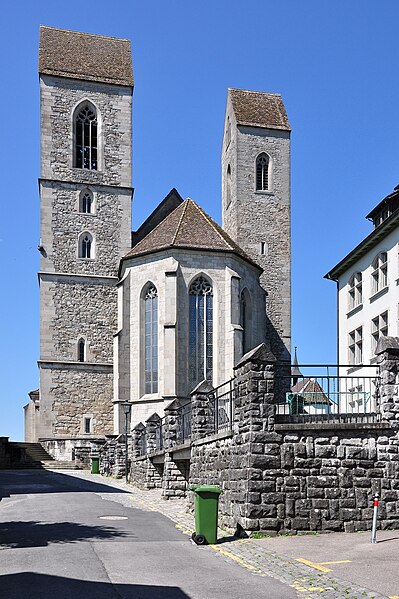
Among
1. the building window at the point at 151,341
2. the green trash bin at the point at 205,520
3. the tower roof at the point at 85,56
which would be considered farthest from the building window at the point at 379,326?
the tower roof at the point at 85,56

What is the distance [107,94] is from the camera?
52.8 meters

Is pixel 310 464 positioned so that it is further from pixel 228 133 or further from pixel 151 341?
pixel 228 133

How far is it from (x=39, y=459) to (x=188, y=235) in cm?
1539

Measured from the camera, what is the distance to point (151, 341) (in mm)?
43188

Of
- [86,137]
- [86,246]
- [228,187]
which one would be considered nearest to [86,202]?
[86,246]

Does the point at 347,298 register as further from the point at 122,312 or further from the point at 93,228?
the point at 93,228

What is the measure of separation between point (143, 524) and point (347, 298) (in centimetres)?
2377

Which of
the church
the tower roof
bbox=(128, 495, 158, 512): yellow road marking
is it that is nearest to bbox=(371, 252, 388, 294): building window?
the church

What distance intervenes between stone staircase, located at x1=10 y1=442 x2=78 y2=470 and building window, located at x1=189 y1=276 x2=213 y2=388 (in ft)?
32.1

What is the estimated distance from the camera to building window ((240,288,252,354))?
4462cm

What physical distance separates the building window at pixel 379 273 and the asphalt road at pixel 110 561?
17.2 meters

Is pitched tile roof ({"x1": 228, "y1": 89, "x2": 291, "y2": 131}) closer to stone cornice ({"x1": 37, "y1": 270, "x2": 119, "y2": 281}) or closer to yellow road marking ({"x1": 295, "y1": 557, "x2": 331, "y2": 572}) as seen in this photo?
stone cornice ({"x1": 37, "y1": 270, "x2": 119, "y2": 281})

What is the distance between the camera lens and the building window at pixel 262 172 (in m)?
53.8

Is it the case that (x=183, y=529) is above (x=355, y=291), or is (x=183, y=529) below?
below
